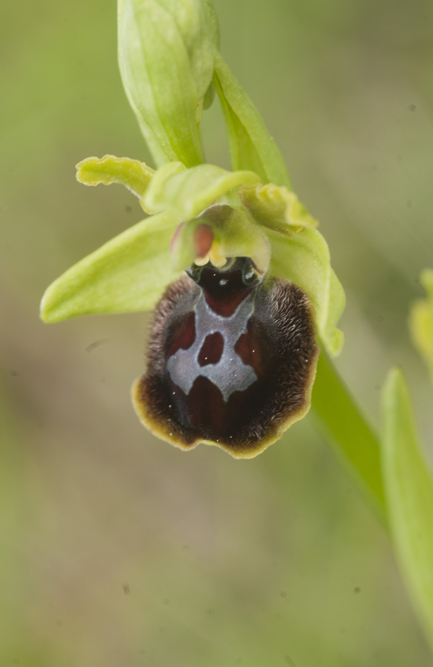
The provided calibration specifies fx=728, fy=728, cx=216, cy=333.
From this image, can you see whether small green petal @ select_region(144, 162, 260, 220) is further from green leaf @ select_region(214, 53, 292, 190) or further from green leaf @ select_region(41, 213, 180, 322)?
green leaf @ select_region(41, 213, 180, 322)

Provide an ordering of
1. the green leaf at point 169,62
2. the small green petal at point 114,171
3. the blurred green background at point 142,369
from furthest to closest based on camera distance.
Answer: the blurred green background at point 142,369 < the small green petal at point 114,171 < the green leaf at point 169,62

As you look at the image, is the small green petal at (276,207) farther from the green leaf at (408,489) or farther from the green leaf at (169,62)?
the green leaf at (408,489)

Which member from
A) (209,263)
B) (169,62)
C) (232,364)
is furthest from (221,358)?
(169,62)

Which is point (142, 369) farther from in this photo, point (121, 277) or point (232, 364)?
point (232, 364)

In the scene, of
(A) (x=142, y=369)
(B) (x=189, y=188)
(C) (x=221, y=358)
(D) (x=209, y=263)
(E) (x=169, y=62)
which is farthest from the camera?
(A) (x=142, y=369)

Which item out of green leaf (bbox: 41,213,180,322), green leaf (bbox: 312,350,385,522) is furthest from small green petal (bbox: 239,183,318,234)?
green leaf (bbox: 312,350,385,522)

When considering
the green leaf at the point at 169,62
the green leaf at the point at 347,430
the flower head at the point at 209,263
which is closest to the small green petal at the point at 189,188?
the flower head at the point at 209,263
